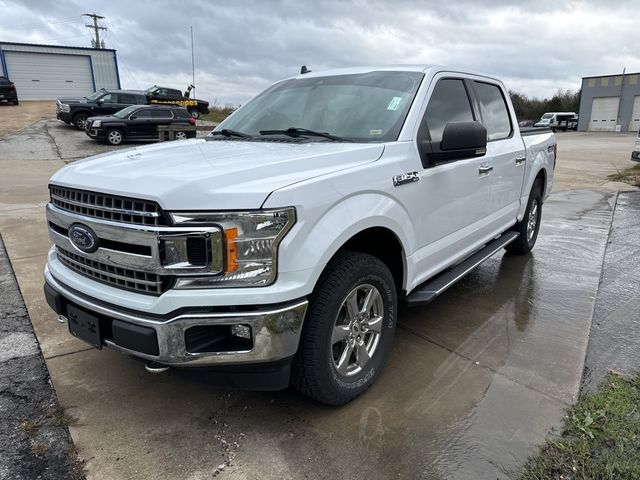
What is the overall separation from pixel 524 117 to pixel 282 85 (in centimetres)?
6584

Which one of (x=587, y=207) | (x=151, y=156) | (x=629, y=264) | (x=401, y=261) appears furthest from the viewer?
(x=587, y=207)

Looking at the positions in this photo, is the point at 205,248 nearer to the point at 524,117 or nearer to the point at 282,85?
the point at 282,85

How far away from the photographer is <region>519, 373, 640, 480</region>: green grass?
7.47 ft

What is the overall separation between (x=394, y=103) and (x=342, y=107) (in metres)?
0.37

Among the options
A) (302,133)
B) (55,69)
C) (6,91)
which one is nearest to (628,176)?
(302,133)

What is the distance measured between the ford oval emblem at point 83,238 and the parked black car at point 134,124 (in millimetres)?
15898

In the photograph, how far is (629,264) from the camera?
5543mm

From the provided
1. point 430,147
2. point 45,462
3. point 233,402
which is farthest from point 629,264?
point 45,462

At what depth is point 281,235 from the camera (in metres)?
2.17

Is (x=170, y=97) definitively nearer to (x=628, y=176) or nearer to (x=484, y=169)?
(x=628, y=176)

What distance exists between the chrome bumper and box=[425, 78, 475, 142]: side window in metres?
1.78

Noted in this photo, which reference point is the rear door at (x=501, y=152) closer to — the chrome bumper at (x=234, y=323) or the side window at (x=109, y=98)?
the chrome bumper at (x=234, y=323)

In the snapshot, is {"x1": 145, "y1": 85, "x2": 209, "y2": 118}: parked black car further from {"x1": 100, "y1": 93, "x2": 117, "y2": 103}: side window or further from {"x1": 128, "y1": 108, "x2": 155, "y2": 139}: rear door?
{"x1": 128, "y1": 108, "x2": 155, "y2": 139}: rear door

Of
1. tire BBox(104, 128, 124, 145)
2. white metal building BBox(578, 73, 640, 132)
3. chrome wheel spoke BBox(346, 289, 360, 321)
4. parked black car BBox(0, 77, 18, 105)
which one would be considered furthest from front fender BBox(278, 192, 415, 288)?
white metal building BBox(578, 73, 640, 132)
